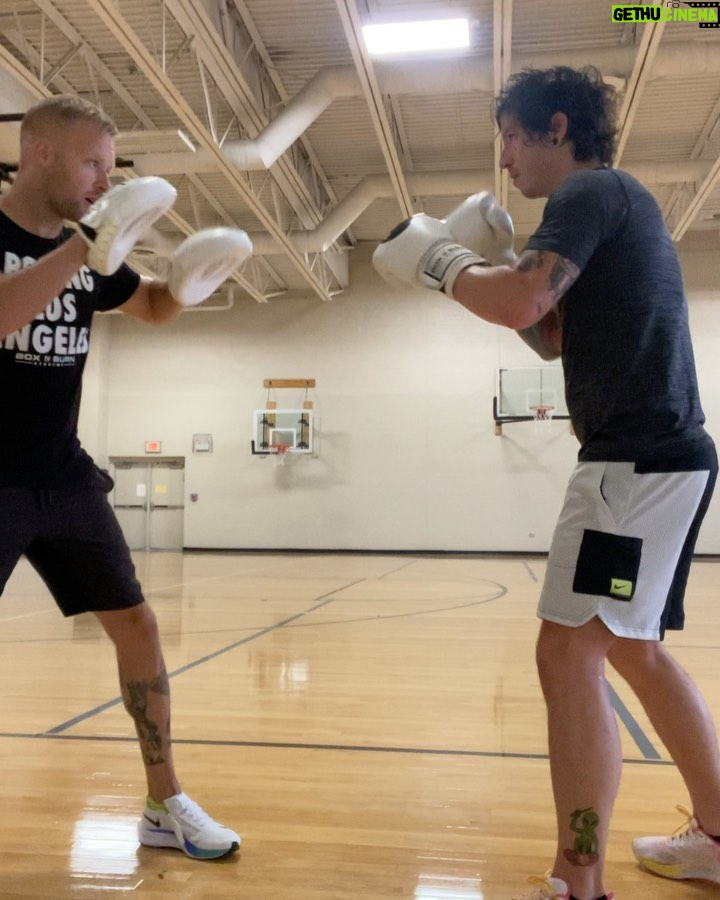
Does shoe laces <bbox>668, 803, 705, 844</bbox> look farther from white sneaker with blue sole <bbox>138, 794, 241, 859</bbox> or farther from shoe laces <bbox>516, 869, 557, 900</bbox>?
white sneaker with blue sole <bbox>138, 794, 241, 859</bbox>

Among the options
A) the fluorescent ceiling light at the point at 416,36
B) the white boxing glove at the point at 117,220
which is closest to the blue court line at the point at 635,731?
the white boxing glove at the point at 117,220

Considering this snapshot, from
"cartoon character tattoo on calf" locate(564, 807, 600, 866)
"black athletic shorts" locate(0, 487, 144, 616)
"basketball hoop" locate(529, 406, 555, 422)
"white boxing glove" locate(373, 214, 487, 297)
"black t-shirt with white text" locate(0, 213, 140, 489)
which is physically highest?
"basketball hoop" locate(529, 406, 555, 422)

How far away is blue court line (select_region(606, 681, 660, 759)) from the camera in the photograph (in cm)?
252

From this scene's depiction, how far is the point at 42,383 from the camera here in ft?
5.55

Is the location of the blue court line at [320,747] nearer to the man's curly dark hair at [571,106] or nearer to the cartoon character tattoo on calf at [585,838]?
the cartoon character tattoo on calf at [585,838]

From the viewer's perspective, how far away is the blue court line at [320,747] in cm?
246

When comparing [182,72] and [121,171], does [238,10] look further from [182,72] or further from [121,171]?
[121,171]

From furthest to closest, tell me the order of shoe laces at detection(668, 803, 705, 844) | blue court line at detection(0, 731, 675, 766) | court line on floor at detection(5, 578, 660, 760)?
court line on floor at detection(5, 578, 660, 760) → blue court line at detection(0, 731, 675, 766) → shoe laces at detection(668, 803, 705, 844)

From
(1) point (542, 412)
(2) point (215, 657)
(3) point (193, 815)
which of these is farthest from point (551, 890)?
(1) point (542, 412)

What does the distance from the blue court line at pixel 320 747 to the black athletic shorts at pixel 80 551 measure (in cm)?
96

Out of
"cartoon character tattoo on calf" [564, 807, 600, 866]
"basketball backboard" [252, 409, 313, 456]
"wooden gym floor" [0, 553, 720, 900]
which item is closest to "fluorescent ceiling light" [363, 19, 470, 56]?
"wooden gym floor" [0, 553, 720, 900]

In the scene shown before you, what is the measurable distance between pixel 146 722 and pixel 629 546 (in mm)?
1144

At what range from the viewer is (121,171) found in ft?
29.6

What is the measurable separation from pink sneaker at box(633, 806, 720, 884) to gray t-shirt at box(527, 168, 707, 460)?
0.84 meters
